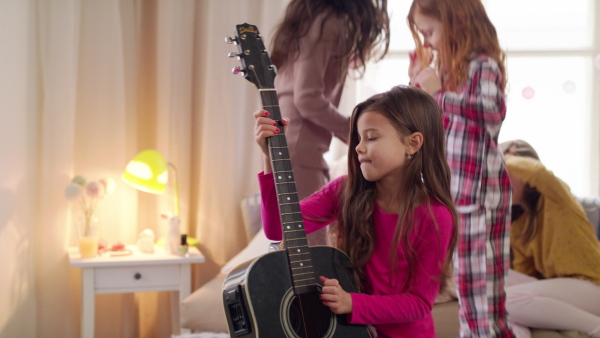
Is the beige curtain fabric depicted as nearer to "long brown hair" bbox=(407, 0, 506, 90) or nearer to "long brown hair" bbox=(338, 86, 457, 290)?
"long brown hair" bbox=(407, 0, 506, 90)

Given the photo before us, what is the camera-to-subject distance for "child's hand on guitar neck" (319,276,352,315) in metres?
1.20

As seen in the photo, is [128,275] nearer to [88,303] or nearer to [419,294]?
[88,303]

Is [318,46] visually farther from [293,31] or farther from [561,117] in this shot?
[561,117]

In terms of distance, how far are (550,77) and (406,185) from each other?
2.46 m

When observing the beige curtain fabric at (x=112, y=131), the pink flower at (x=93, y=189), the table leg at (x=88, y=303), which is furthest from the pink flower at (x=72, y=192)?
the table leg at (x=88, y=303)

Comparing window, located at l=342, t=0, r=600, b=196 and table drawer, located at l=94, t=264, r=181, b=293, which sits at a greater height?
window, located at l=342, t=0, r=600, b=196

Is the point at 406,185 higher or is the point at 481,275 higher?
the point at 406,185

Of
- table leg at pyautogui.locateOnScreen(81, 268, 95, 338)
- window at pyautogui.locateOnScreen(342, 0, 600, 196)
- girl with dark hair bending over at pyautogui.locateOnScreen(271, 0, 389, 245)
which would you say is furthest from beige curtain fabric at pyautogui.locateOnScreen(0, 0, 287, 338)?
girl with dark hair bending over at pyautogui.locateOnScreen(271, 0, 389, 245)

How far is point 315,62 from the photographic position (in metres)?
1.90

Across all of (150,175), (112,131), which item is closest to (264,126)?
(150,175)

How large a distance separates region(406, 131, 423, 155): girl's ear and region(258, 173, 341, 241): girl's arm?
0.20 meters

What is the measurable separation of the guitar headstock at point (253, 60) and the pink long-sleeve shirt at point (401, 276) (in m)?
0.20

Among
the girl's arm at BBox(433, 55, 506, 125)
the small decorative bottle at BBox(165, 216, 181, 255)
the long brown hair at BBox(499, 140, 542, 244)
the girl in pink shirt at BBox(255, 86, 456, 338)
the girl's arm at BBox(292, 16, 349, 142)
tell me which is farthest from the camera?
the small decorative bottle at BBox(165, 216, 181, 255)

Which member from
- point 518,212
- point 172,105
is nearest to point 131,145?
point 172,105
